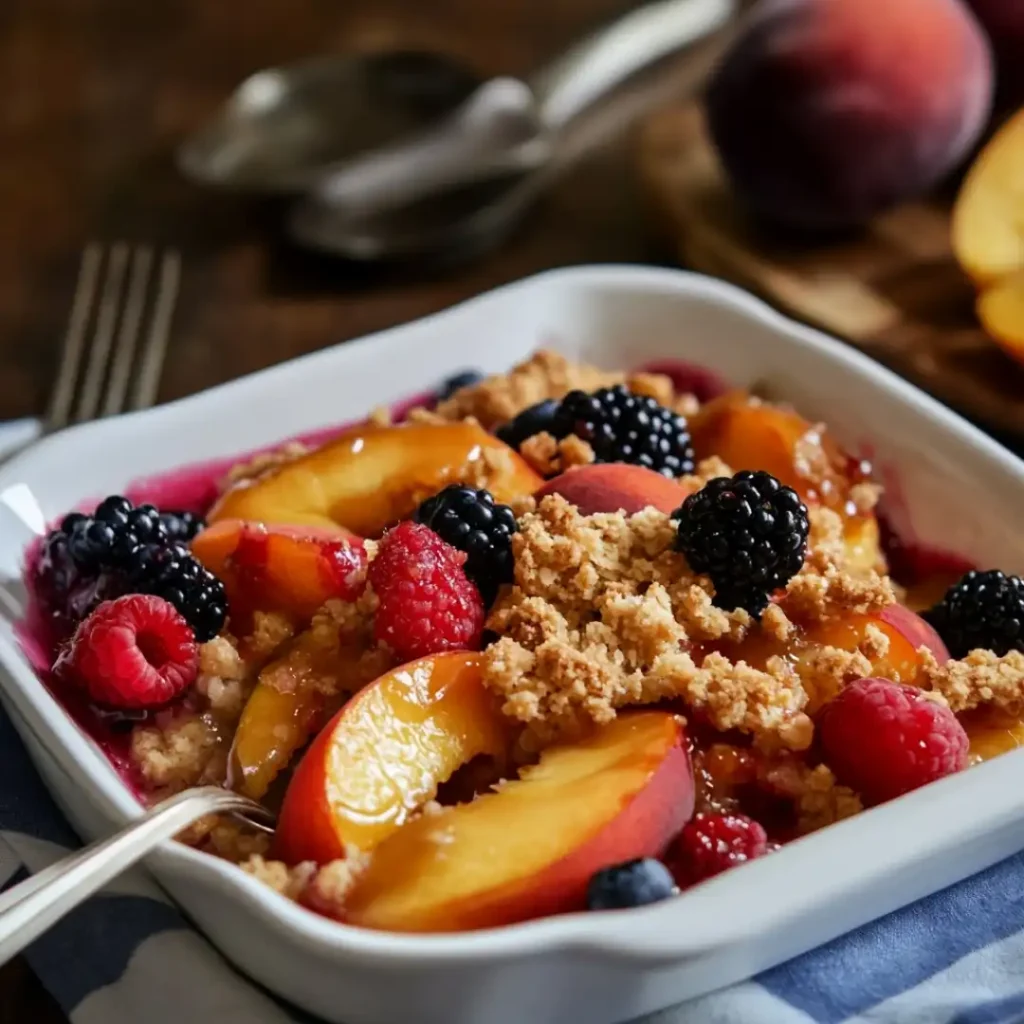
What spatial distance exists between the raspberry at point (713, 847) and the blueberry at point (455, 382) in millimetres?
640

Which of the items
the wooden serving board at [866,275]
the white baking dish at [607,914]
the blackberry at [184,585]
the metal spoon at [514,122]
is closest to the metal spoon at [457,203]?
the metal spoon at [514,122]

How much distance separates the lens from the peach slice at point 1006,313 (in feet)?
5.41

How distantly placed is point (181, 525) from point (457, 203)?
961mm

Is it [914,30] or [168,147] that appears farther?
[168,147]

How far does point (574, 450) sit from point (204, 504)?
0.37 meters

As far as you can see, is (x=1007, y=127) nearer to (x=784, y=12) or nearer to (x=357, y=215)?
(x=784, y=12)

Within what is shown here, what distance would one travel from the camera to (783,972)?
100 centimetres

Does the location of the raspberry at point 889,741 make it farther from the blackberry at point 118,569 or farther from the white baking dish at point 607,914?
the blackberry at point 118,569

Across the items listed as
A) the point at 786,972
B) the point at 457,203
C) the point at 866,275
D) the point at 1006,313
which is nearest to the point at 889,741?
the point at 786,972

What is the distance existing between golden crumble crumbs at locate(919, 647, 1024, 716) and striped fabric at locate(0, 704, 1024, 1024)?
12 centimetres

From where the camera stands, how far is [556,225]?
2209 mm

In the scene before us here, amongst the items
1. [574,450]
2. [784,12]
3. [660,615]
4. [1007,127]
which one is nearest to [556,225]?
[784,12]

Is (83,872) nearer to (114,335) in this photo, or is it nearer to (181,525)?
(181,525)

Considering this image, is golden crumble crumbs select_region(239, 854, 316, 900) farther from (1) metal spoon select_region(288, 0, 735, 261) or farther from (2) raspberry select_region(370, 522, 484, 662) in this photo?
(1) metal spoon select_region(288, 0, 735, 261)
